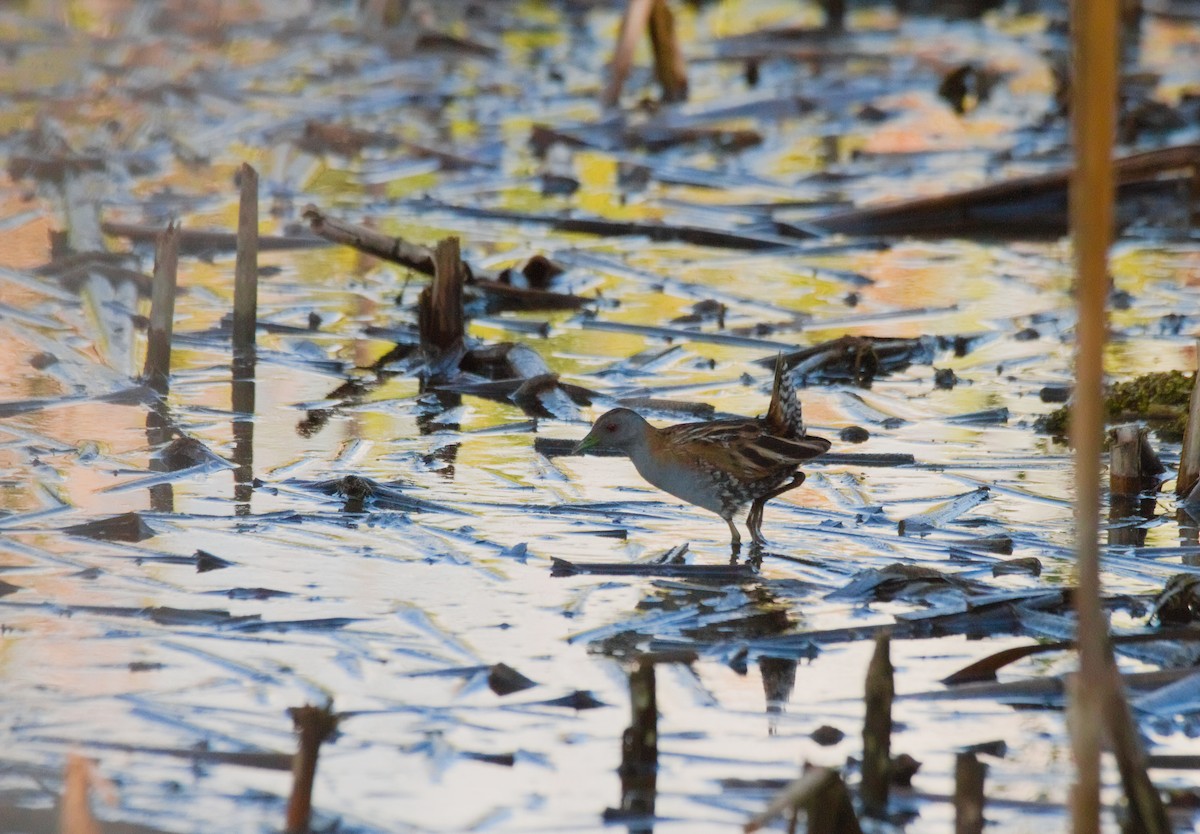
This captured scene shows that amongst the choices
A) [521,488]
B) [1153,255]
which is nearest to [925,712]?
[521,488]

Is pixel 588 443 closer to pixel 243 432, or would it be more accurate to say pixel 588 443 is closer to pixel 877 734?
pixel 243 432

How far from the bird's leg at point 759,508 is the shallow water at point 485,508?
0.38ft

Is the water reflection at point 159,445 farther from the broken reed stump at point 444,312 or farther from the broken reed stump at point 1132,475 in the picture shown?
the broken reed stump at point 1132,475

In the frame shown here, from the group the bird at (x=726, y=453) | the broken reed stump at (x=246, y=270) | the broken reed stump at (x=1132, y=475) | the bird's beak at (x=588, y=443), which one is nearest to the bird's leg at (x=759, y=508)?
the bird at (x=726, y=453)

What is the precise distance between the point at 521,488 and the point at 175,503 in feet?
3.87

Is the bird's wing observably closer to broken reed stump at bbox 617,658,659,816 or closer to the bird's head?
the bird's head

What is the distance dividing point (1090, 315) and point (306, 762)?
65.1 inches

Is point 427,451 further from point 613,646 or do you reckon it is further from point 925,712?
point 925,712

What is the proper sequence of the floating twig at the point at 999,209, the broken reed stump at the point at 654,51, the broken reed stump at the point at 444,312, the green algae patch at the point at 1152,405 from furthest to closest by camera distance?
the broken reed stump at the point at 654,51, the floating twig at the point at 999,209, the broken reed stump at the point at 444,312, the green algae patch at the point at 1152,405

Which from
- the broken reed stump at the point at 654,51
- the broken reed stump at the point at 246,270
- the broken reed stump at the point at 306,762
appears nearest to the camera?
the broken reed stump at the point at 306,762

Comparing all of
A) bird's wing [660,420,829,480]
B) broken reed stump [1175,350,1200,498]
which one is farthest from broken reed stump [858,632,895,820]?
broken reed stump [1175,350,1200,498]

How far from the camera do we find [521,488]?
6254 mm

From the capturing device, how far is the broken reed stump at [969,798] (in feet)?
11.3

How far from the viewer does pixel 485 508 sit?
5.97 m
